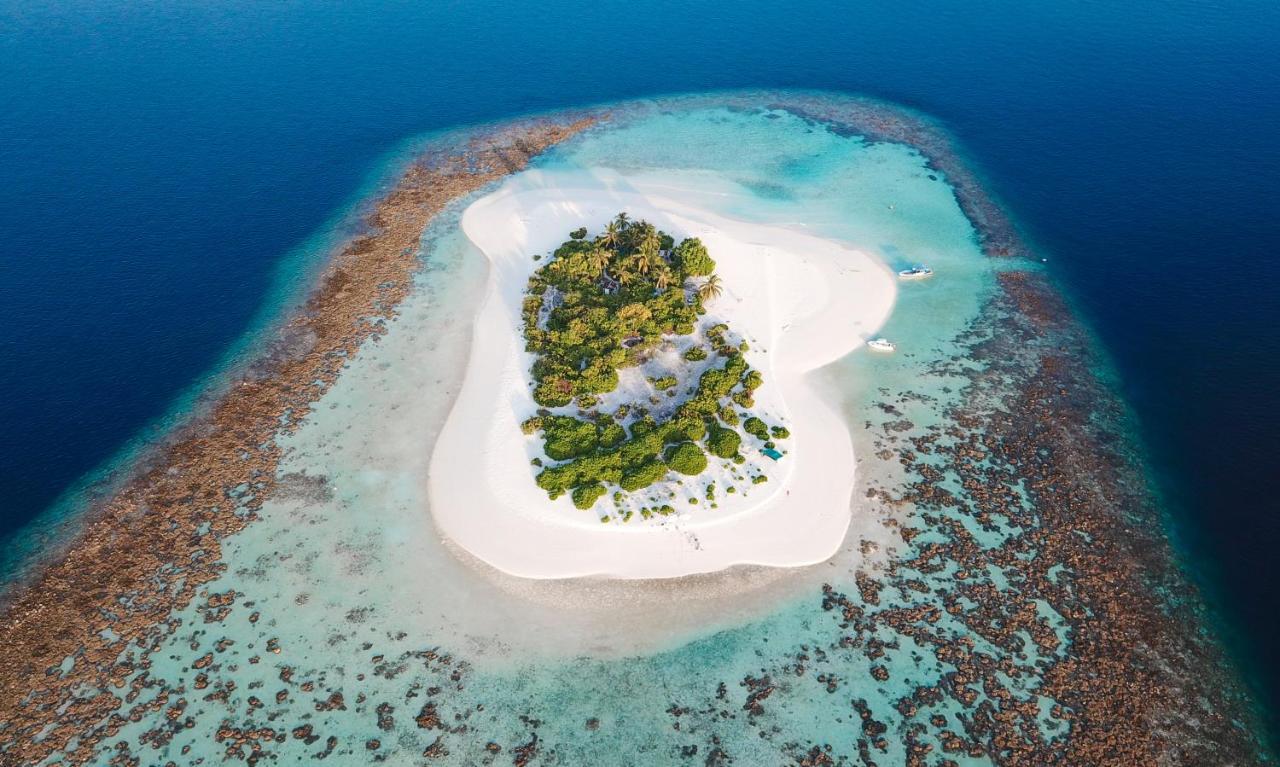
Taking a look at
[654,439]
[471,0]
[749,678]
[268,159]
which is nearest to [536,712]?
[749,678]

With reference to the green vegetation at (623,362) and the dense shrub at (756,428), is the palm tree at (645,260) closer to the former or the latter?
the green vegetation at (623,362)

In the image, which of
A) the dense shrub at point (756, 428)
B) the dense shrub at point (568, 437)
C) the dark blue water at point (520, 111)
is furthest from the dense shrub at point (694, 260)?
the dark blue water at point (520, 111)

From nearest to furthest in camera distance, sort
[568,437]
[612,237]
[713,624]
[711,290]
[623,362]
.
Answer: [713,624], [568,437], [623,362], [711,290], [612,237]

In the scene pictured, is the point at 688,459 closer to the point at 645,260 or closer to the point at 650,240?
the point at 645,260

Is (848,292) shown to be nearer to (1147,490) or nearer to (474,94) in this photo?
(1147,490)

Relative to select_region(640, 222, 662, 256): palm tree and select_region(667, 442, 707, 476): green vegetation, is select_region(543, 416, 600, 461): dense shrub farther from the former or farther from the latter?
select_region(640, 222, 662, 256): palm tree

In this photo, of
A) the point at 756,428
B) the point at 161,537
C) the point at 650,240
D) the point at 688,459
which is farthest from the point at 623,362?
the point at 161,537
